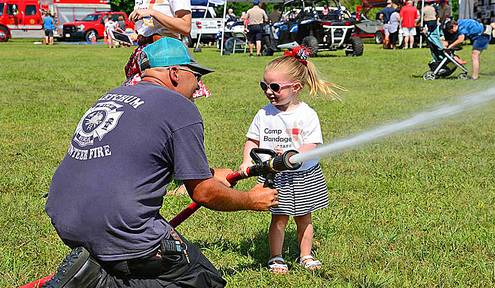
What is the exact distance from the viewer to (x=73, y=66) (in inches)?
826

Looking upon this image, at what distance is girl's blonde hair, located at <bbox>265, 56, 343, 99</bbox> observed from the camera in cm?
495

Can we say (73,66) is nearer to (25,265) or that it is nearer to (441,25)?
(441,25)

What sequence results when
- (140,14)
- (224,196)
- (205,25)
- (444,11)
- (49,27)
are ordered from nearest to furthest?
(224,196) < (140,14) < (444,11) < (205,25) < (49,27)

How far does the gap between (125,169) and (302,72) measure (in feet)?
6.60

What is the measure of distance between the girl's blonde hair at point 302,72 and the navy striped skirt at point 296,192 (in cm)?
59

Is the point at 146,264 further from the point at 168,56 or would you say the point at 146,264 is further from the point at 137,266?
the point at 168,56

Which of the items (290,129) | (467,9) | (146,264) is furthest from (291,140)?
(467,9)

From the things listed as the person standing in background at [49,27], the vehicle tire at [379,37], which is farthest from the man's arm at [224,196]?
the person standing in background at [49,27]

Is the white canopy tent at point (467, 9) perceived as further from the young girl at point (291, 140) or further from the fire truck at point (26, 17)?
the young girl at point (291, 140)

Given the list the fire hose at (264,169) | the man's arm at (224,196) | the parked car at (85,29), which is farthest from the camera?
the parked car at (85,29)

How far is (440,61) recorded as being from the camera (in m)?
18.0

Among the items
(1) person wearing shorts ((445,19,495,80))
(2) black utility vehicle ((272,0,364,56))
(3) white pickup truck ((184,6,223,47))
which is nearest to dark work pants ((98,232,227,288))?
(1) person wearing shorts ((445,19,495,80))

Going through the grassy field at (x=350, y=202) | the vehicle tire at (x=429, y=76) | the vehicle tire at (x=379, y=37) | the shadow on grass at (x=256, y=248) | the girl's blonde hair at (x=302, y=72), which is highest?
the girl's blonde hair at (x=302, y=72)

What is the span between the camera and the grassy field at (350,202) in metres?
4.91
